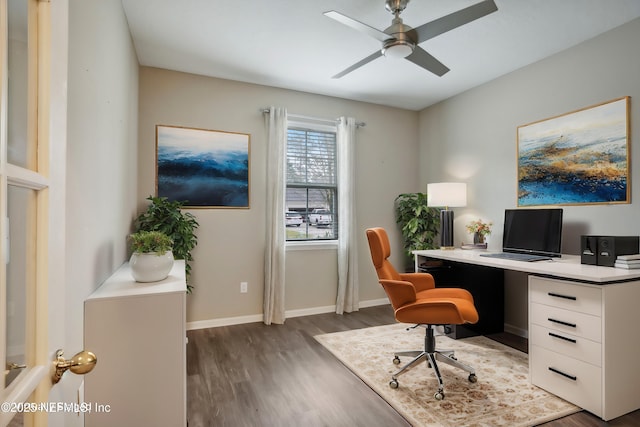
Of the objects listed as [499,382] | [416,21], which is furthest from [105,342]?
[416,21]

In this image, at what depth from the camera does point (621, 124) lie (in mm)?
2580

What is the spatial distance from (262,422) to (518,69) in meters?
3.78

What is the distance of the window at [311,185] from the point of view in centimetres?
405

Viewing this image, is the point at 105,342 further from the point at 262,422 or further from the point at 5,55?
the point at 5,55

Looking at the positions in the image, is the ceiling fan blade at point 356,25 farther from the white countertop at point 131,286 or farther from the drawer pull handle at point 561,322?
the drawer pull handle at point 561,322

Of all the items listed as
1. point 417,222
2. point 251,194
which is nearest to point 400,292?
point 417,222

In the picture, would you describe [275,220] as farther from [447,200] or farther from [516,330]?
[516,330]

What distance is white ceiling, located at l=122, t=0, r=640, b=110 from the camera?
2400 millimetres

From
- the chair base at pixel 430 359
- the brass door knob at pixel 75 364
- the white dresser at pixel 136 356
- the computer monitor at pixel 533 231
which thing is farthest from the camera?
the computer monitor at pixel 533 231

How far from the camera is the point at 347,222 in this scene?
411 cm

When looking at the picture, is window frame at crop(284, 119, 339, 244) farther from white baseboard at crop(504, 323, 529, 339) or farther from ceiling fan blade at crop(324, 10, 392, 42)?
white baseboard at crop(504, 323, 529, 339)

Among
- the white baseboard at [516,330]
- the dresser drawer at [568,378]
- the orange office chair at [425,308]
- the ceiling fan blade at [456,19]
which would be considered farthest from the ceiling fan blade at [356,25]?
the white baseboard at [516,330]

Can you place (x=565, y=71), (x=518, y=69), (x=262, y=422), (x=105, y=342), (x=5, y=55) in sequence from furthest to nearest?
(x=518, y=69)
(x=565, y=71)
(x=262, y=422)
(x=105, y=342)
(x=5, y=55)

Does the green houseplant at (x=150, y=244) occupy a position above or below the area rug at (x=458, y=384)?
above
